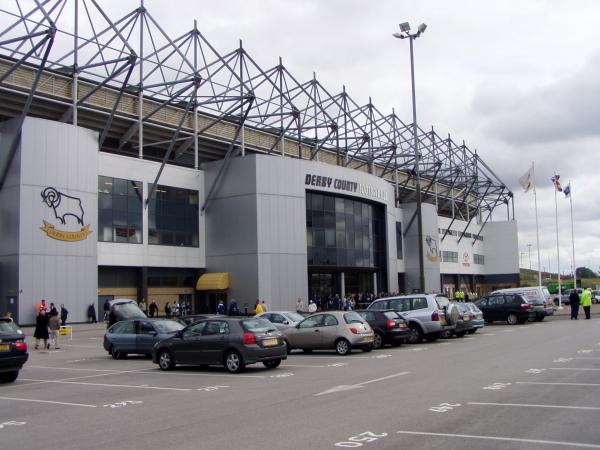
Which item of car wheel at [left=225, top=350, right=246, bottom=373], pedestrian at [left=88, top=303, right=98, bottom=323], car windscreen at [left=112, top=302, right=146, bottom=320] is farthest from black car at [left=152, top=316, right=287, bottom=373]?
pedestrian at [left=88, top=303, right=98, bottom=323]

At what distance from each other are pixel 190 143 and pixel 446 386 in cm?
3756

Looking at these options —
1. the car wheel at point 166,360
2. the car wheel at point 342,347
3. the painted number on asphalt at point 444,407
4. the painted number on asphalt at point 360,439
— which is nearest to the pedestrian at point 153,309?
the car wheel at point 342,347

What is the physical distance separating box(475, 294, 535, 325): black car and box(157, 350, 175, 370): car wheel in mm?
20444

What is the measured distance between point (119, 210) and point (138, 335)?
69.4 feet

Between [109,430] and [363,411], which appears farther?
[363,411]

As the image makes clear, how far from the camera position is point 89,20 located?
125 feet

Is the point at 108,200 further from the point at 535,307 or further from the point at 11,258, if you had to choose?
the point at 535,307

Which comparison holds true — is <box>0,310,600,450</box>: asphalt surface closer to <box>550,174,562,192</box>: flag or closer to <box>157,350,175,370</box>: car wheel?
<box>157,350,175,370</box>: car wheel

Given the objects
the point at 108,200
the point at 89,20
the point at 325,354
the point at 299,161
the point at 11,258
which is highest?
Result: the point at 89,20

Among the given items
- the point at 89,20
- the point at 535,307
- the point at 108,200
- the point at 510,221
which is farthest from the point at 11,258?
→ the point at 510,221

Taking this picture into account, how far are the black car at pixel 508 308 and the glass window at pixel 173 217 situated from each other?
20.7 m

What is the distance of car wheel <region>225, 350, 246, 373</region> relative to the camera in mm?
15549

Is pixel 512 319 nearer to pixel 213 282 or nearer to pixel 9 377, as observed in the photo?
pixel 213 282

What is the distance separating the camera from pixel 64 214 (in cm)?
3547
